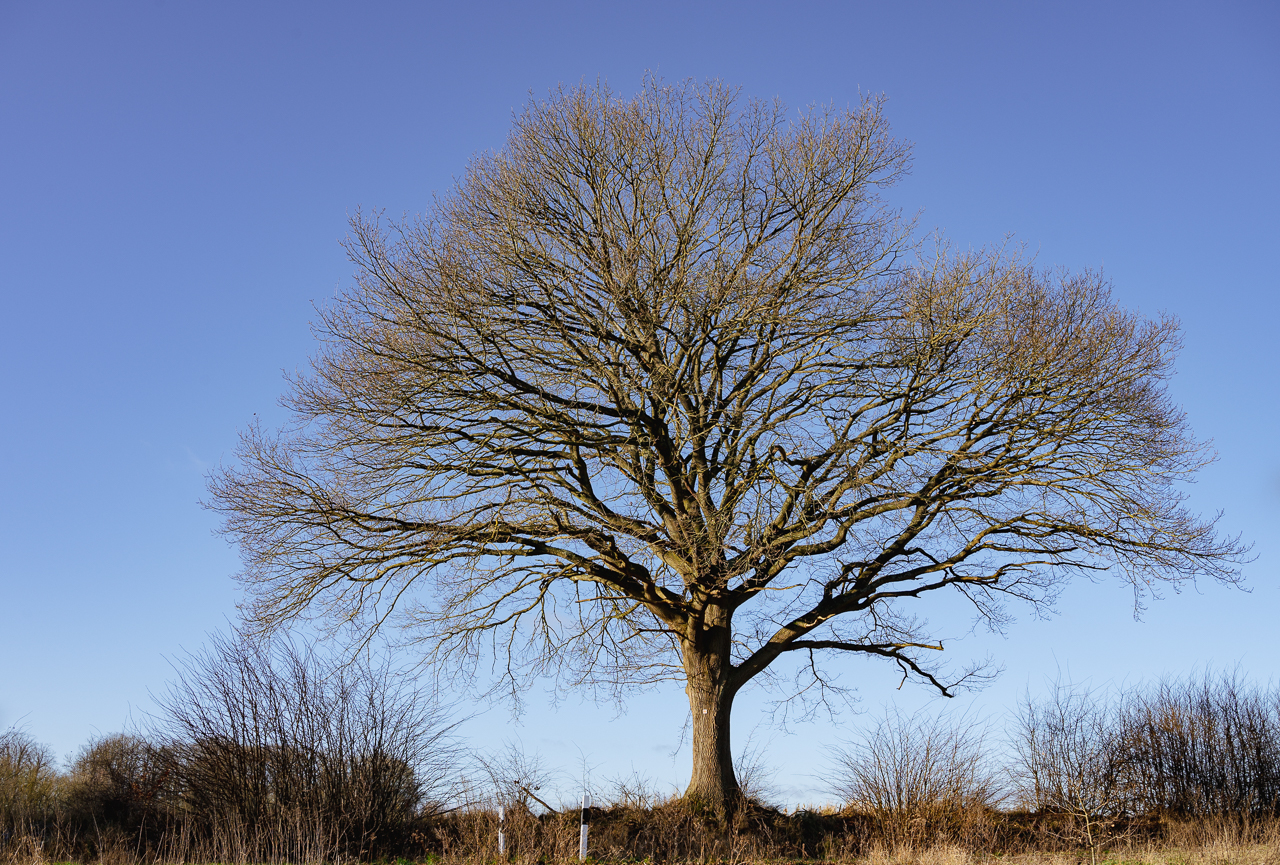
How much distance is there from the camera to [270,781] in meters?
11.6

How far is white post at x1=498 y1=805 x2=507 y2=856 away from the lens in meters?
10.1

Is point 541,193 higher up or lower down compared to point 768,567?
higher up

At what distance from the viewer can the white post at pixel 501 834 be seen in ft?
33.1

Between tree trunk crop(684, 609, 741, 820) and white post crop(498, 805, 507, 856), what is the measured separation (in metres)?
2.67

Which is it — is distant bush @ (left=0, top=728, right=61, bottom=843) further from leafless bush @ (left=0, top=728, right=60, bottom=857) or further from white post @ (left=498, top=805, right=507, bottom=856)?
white post @ (left=498, top=805, right=507, bottom=856)

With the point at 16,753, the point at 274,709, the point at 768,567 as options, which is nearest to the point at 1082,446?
the point at 768,567

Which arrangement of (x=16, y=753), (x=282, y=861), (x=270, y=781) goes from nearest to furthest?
(x=282, y=861) < (x=270, y=781) < (x=16, y=753)

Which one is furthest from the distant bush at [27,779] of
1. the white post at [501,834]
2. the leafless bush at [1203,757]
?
the leafless bush at [1203,757]

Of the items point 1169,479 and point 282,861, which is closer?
point 282,861

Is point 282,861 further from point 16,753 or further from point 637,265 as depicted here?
point 16,753

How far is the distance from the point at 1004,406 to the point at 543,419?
6.26 meters

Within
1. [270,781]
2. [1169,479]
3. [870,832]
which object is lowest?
[870,832]

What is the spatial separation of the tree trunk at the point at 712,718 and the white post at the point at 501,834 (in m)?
2.67

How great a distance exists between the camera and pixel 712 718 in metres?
12.7
